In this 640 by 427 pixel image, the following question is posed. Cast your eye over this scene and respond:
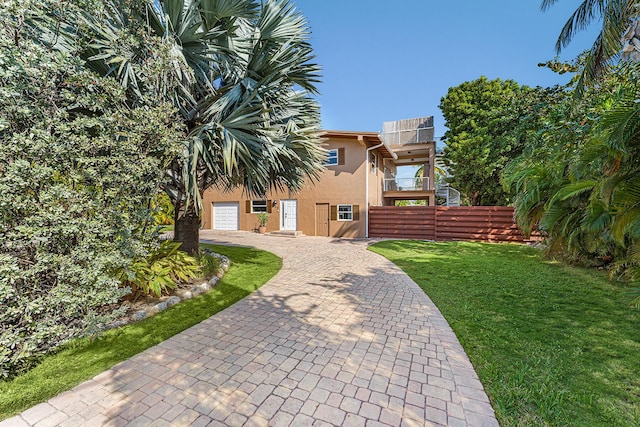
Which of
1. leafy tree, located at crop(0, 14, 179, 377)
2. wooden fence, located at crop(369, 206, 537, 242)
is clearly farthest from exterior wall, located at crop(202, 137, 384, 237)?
leafy tree, located at crop(0, 14, 179, 377)

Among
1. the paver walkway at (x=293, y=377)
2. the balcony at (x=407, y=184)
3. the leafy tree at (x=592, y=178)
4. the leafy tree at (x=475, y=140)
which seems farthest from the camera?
the balcony at (x=407, y=184)

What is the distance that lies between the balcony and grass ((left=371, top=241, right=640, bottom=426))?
1072cm

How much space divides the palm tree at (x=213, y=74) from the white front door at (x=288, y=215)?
29.0ft

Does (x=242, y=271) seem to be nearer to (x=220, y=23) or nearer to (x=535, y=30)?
(x=220, y=23)

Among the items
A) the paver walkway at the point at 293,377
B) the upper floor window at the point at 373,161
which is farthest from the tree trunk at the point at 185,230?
the upper floor window at the point at 373,161

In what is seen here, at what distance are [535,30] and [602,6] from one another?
3.42 meters

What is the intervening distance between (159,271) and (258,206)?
40.4 ft

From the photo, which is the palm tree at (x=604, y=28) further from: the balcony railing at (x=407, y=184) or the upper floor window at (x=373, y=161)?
the balcony railing at (x=407, y=184)

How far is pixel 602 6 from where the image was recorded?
478 cm

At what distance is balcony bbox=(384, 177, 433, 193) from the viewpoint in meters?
17.2

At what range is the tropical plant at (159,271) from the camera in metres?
4.10

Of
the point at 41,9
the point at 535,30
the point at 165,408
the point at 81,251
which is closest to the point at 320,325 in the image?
the point at 165,408

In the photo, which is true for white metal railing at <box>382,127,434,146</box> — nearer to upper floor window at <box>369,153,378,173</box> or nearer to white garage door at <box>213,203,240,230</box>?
upper floor window at <box>369,153,378,173</box>

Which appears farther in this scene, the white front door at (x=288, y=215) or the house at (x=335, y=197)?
the white front door at (x=288, y=215)
